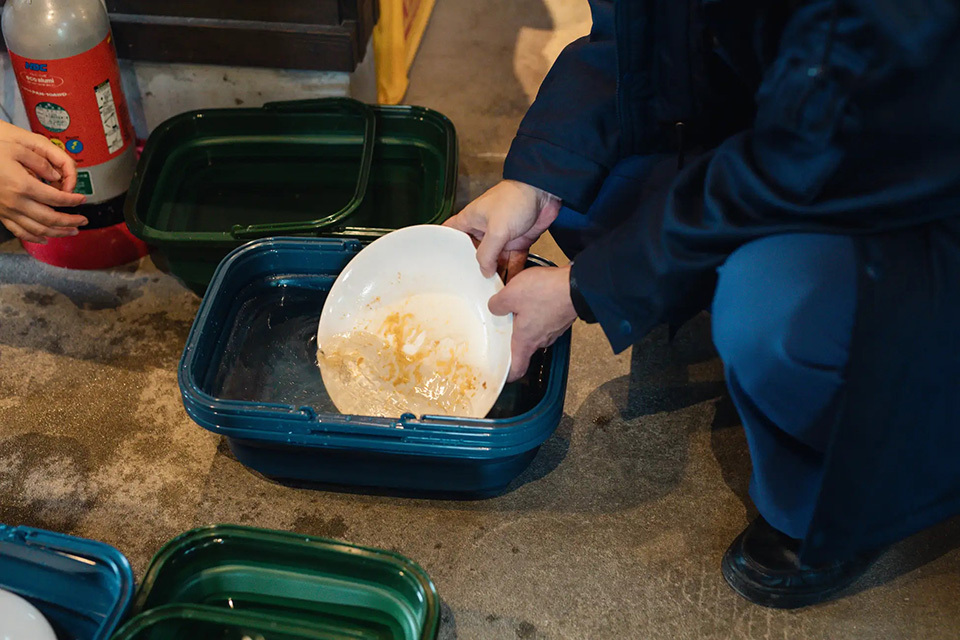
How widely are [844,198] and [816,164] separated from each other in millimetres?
53

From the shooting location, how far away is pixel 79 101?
1.39 metres

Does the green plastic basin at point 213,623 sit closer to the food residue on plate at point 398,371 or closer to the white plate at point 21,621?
the white plate at point 21,621

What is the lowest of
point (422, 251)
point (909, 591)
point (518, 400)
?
point (909, 591)

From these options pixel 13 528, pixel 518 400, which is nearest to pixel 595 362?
pixel 518 400

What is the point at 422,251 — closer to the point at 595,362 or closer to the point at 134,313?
the point at 595,362

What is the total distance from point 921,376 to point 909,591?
423mm

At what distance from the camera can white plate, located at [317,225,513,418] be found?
3.96 ft

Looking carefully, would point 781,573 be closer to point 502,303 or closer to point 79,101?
point 502,303

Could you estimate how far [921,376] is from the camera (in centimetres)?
85

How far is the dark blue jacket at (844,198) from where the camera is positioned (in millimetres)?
771

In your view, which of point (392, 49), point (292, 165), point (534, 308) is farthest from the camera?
point (392, 49)

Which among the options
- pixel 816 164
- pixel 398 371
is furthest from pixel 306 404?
pixel 816 164

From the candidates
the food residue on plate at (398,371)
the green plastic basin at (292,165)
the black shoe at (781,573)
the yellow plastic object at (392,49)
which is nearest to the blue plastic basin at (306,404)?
the food residue on plate at (398,371)

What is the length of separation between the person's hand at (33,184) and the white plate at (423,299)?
0.40 meters
